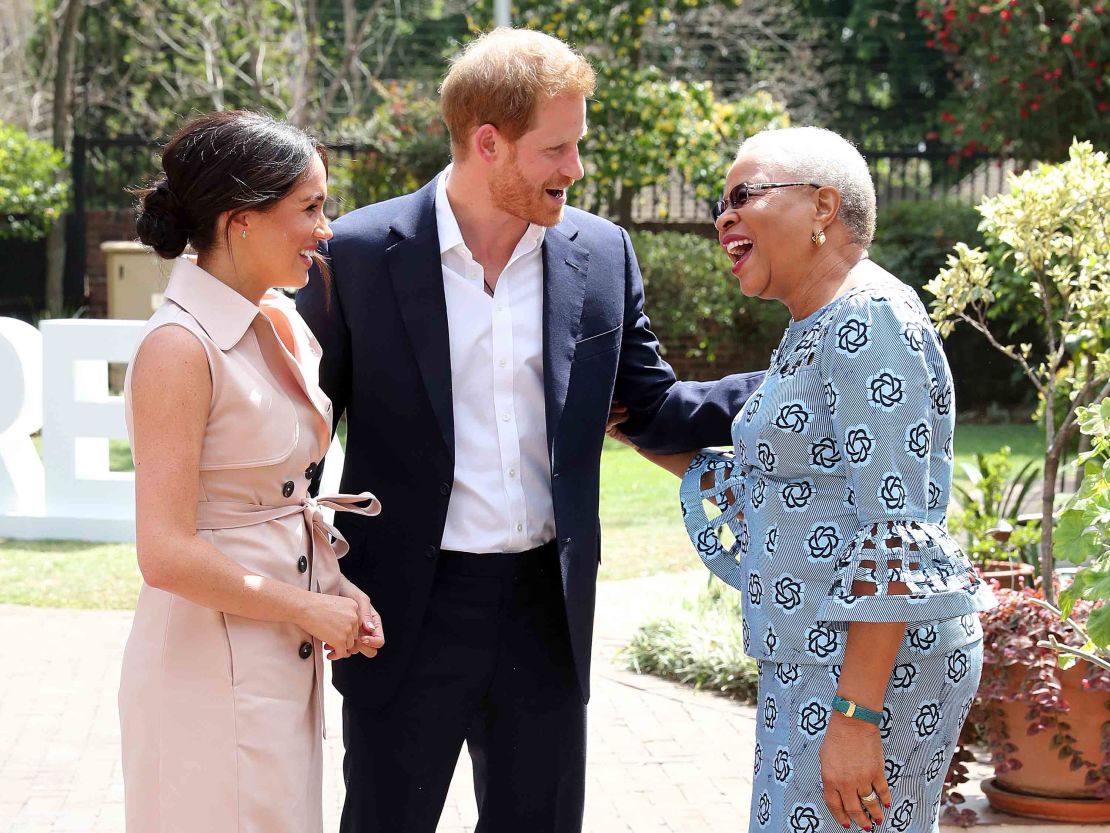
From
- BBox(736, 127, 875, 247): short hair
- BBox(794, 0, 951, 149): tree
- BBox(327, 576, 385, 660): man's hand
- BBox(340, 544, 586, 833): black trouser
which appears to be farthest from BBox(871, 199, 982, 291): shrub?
BBox(327, 576, 385, 660): man's hand

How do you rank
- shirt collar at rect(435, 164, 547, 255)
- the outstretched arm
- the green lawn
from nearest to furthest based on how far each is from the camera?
shirt collar at rect(435, 164, 547, 255)
the outstretched arm
the green lawn

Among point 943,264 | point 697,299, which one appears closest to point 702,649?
point 697,299

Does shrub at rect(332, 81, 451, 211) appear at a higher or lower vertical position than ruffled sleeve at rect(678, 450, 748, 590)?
higher

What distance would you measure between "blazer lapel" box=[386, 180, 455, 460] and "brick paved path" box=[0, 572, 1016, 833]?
217 cm

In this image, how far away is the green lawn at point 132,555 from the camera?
7.46 meters

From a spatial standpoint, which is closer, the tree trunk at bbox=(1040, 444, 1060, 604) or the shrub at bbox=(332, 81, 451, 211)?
the tree trunk at bbox=(1040, 444, 1060, 604)

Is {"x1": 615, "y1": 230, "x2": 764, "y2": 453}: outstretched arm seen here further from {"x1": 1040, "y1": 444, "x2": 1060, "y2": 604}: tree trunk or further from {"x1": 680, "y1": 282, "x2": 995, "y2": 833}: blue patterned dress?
{"x1": 1040, "y1": 444, "x2": 1060, "y2": 604}: tree trunk

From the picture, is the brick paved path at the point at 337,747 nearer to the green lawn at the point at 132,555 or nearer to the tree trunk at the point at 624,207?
the green lawn at the point at 132,555

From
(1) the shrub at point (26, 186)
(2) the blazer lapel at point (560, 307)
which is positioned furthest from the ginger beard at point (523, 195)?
(1) the shrub at point (26, 186)

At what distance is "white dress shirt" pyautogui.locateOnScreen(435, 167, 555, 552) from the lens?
9.31ft

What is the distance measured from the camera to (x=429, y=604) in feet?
9.32

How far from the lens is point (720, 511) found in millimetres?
2863

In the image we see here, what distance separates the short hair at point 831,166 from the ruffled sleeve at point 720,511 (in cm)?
53

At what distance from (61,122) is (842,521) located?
17523 mm
